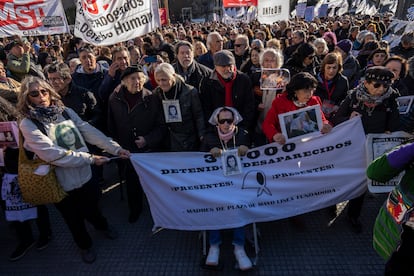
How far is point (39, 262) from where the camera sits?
332cm

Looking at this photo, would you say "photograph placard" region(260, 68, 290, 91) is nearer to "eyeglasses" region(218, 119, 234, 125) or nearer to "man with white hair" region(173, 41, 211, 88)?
"eyeglasses" region(218, 119, 234, 125)

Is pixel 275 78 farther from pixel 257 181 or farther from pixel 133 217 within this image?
pixel 133 217

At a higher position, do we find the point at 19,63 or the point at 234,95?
the point at 19,63

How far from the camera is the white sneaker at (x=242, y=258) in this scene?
291cm

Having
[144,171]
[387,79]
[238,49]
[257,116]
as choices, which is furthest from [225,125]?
[238,49]

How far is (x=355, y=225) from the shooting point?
11.3 feet

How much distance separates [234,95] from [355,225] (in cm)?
211

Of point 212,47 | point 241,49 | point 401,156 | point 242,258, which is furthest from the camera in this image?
point 241,49

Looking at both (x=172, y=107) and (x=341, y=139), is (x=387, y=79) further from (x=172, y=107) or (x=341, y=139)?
(x=172, y=107)

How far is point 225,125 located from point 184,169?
64cm

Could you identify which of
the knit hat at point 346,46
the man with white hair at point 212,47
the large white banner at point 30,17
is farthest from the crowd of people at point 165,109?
the large white banner at point 30,17

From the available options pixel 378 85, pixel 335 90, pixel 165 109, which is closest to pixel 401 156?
pixel 378 85

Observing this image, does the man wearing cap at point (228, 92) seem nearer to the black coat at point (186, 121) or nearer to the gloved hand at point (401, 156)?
the black coat at point (186, 121)

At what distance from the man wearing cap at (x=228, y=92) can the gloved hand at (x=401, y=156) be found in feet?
7.15
